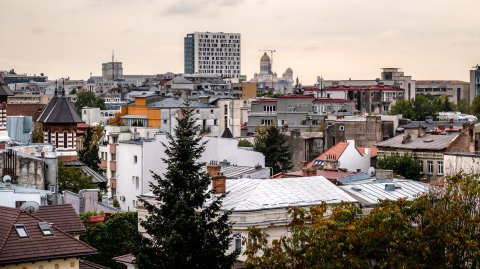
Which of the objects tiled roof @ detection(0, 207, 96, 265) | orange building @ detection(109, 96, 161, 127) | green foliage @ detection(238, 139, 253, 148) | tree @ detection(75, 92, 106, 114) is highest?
tree @ detection(75, 92, 106, 114)

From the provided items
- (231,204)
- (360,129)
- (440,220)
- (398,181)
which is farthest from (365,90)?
(440,220)

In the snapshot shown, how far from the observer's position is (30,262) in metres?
33.4

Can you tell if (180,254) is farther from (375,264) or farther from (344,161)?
(344,161)

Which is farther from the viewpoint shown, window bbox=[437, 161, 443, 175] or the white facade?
window bbox=[437, 161, 443, 175]

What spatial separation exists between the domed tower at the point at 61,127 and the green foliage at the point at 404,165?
20642mm

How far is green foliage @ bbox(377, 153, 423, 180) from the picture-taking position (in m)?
72.0

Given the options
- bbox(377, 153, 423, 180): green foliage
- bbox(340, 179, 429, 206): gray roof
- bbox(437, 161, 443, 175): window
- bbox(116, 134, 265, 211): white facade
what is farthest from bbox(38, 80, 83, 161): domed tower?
bbox(340, 179, 429, 206): gray roof

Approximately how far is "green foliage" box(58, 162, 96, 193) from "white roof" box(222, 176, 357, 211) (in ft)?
60.1

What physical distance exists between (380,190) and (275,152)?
36041mm

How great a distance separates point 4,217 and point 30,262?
2.44m

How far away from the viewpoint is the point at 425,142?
250ft

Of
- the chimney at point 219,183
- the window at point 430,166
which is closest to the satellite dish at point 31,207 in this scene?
the chimney at point 219,183

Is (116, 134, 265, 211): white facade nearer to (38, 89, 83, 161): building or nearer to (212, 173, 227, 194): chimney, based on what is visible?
(38, 89, 83, 161): building

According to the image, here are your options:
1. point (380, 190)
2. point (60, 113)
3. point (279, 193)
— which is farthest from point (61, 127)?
point (279, 193)
